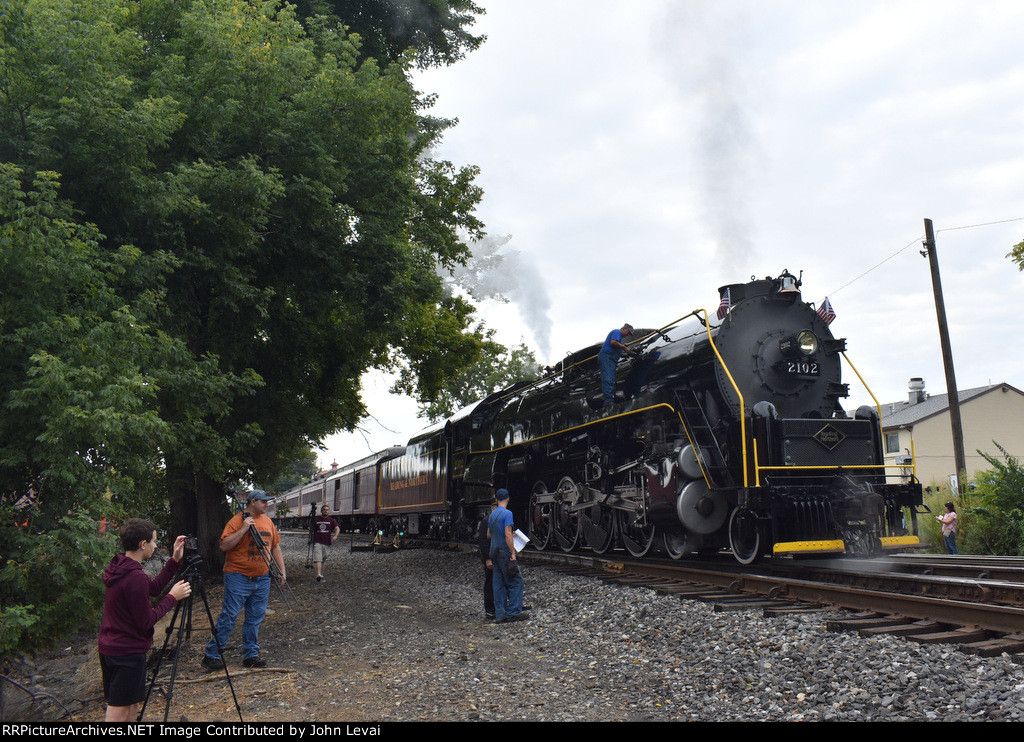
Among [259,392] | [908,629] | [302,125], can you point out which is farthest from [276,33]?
[908,629]

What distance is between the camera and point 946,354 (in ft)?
58.0

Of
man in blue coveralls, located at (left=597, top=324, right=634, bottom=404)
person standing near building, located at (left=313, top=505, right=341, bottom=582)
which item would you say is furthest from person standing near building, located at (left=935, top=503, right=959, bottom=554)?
person standing near building, located at (left=313, top=505, right=341, bottom=582)

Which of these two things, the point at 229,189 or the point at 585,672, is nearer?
the point at 585,672

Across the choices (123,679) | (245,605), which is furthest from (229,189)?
(123,679)

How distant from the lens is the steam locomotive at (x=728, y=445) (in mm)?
8984

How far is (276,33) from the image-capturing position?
11109 mm

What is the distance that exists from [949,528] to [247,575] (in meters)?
12.7

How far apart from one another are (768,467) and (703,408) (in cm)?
143

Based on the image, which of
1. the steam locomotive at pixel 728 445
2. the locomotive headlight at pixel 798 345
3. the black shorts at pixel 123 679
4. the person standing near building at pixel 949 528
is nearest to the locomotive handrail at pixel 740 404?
the steam locomotive at pixel 728 445

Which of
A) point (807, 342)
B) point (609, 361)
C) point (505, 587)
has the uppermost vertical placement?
point (807, 342)

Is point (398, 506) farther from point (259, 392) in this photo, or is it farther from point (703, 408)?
point (703, 408)

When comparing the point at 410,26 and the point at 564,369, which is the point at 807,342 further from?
the point at 410,26

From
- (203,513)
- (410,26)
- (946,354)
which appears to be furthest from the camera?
(410,26)

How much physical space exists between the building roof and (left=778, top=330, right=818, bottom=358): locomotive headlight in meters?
29.6
